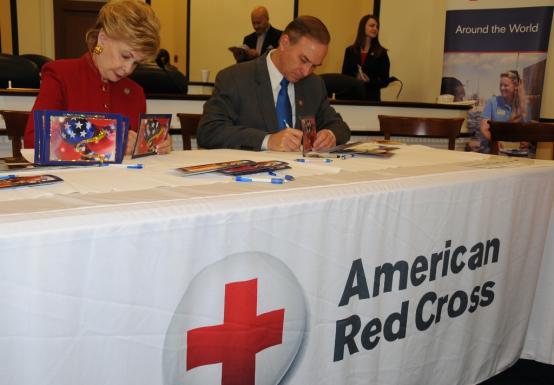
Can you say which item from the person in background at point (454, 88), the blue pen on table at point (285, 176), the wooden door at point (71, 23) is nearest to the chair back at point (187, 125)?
the blue pen on table at point (285, 176)

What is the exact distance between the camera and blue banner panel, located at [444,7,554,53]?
16.0ft

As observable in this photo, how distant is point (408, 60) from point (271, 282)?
5.38 meters

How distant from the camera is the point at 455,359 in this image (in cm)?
160

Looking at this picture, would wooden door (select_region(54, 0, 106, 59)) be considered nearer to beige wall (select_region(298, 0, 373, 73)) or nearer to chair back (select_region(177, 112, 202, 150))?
beige wall (select_region(298, 0, 373, 73))

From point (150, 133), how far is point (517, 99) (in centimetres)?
423

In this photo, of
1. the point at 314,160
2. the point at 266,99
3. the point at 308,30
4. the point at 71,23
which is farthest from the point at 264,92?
the point at 71,23

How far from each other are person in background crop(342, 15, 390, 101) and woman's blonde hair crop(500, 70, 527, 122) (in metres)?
1.12

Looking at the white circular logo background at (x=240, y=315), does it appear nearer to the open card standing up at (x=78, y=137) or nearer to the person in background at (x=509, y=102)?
the open card standing up at (x=78, y=137)

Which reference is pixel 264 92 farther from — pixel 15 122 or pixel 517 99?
pixel 517 99

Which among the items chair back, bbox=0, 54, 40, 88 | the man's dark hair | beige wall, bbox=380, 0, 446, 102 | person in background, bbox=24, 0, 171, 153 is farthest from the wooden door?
person in background, bbox=24, 0, 171, 153

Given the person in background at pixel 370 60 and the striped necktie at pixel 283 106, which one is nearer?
the striped necktie at pixel 283 106

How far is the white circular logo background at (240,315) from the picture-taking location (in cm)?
100

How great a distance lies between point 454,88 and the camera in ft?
17.2

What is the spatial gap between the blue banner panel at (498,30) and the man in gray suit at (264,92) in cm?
325
